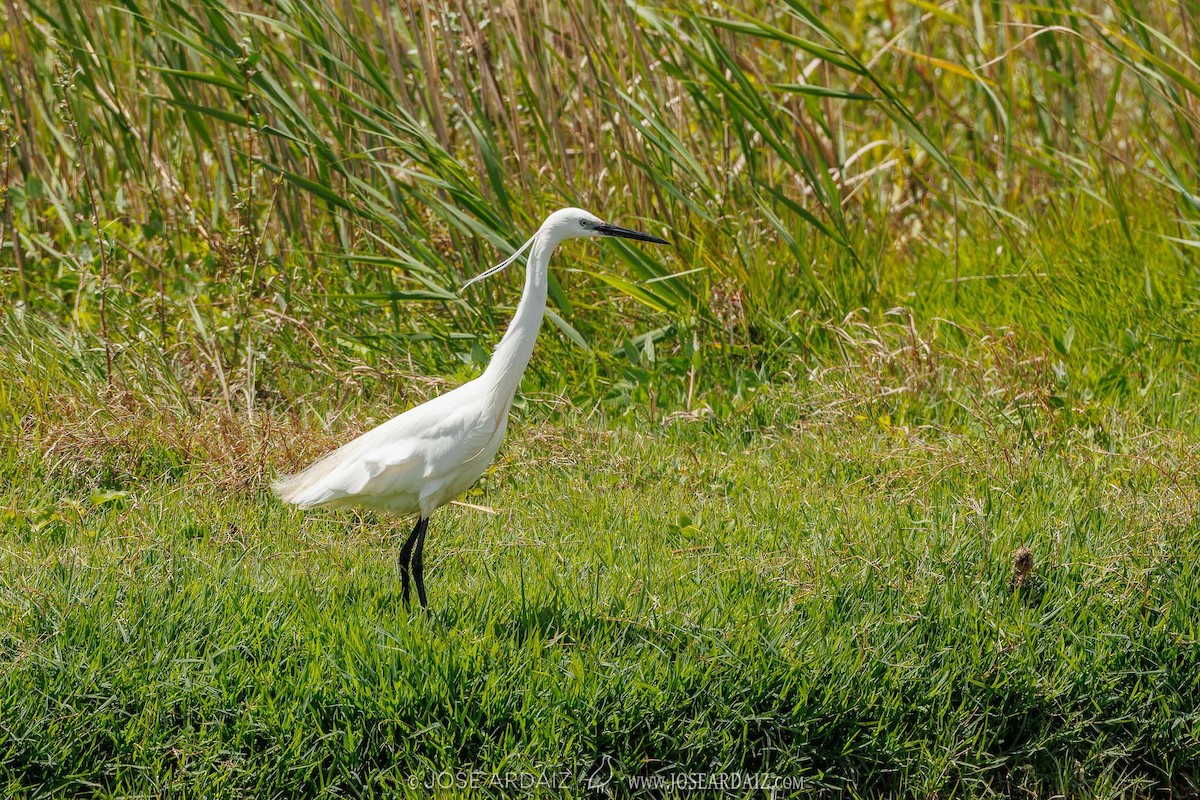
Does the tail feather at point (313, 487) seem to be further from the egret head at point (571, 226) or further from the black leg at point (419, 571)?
the egret head at point (571, 226)

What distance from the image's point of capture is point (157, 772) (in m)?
2.53

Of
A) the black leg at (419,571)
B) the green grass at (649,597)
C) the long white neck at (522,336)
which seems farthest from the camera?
the long white neck at (522,336)

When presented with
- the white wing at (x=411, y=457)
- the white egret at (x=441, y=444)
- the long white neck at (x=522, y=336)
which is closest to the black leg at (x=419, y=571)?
the white egret at (x=441, y=444)

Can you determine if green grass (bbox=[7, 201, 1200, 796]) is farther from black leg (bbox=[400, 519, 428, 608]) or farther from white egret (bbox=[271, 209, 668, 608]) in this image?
white egret (bbox=[271, 209, 668, 608])

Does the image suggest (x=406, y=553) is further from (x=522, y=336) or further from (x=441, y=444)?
(x=522, y=336)

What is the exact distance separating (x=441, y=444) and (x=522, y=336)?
33cm

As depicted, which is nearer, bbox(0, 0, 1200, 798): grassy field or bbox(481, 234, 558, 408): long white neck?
bbox(0, 0, 1200, 798): grassy field

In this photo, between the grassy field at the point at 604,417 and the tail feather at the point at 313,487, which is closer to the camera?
the grassy field at the point at 604,417

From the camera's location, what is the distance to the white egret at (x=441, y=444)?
121 inches

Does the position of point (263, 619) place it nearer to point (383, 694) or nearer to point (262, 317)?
point (383, 694)

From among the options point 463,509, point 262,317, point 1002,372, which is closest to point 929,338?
point 1002,372

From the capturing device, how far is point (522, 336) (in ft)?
10.3

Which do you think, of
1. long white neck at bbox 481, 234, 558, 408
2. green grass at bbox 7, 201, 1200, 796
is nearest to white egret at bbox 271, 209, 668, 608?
long white neck at bbox 481, 234, 558, 408

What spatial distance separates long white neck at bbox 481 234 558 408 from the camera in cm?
313
